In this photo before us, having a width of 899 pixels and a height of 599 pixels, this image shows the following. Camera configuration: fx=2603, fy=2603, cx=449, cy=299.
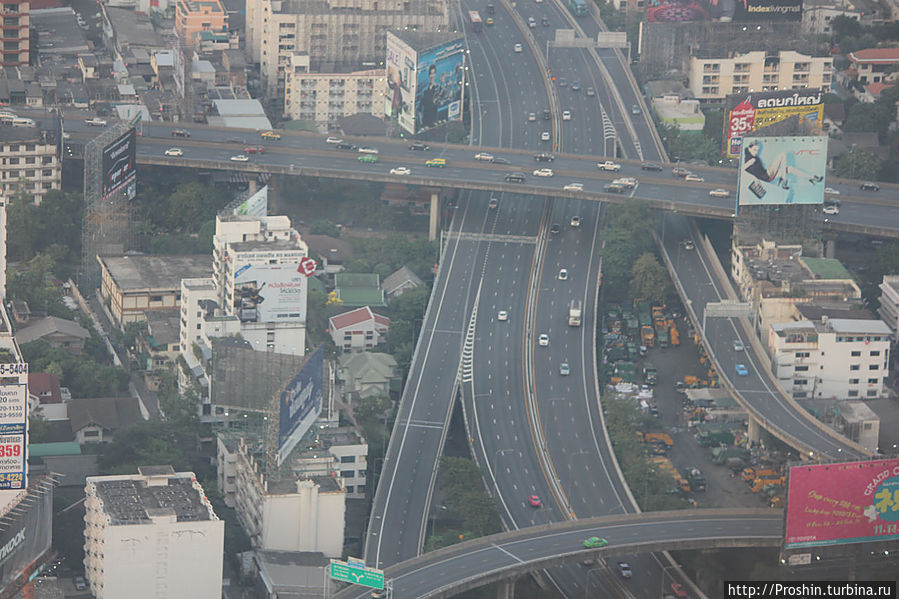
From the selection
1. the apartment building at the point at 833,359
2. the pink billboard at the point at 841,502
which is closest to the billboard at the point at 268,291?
the apartment building at the point at 833,359

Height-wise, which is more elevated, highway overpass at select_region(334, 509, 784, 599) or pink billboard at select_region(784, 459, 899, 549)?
pink billboard at select_region(784, 459, 899, 549)

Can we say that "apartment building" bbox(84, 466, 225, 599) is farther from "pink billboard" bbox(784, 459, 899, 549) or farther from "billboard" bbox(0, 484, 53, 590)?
"pink billboard" bbox(784, 459, 899, 549)

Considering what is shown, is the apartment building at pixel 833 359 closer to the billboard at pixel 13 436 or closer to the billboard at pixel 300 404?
the billboard at pixel 300 404

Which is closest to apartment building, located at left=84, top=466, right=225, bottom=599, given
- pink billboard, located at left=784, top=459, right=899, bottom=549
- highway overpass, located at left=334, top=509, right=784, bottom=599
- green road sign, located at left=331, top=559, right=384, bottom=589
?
green road sign, located at left=331, top=559, right=384, bottom=589

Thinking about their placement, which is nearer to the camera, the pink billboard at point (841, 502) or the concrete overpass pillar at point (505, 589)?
the pink billboard at point (841, 502)

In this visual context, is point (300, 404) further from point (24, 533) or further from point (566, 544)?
point (24, 533)

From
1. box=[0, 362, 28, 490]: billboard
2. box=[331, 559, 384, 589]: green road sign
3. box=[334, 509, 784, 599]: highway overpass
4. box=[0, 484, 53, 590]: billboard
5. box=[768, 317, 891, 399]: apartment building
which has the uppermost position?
box=[0, 362, 28, 490]: billboard

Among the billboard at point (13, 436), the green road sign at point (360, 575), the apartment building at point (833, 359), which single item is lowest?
the green road sign at point (360, 575)

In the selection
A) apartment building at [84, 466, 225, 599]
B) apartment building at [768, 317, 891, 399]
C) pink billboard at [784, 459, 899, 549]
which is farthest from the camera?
apartment building at [768, 317, 891, 399]

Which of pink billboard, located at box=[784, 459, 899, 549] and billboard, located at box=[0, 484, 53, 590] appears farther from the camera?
pink billboard, located at box=[784, 459, 899, 549]
